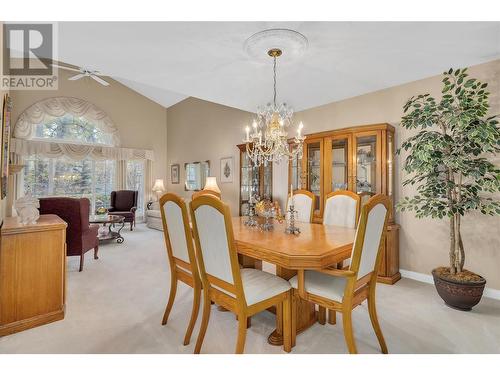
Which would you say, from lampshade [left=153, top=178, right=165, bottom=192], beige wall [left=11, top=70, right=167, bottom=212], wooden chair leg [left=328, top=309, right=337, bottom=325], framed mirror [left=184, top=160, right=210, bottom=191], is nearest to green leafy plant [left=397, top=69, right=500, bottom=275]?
wooden chair leg [left=328, top=309, right=337, bottom=325]

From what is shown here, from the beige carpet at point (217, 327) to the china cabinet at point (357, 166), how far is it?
494 mm

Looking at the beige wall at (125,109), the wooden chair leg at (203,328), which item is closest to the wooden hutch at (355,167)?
the wooden chair leg at (203,328)

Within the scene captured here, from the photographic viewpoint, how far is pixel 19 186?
567 cm

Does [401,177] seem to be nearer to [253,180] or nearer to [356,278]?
[356,278]

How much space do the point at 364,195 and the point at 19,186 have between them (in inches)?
274

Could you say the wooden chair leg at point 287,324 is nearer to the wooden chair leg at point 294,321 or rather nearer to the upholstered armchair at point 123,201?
the wooden chair leg at point 294,321

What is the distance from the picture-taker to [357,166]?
→ 3.23 meters

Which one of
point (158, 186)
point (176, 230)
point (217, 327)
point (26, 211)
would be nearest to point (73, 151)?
point (158, 186)

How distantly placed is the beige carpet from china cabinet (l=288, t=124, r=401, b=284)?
49 centimetres

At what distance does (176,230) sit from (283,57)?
1.92m

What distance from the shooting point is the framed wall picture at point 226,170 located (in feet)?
18.4

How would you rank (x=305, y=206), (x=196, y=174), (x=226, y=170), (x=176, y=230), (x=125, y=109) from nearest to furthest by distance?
(x=176, y=230) → (x=305, y=206) → (x=226, y=170) → (x=196, y=174) → (x=125, y=109)
